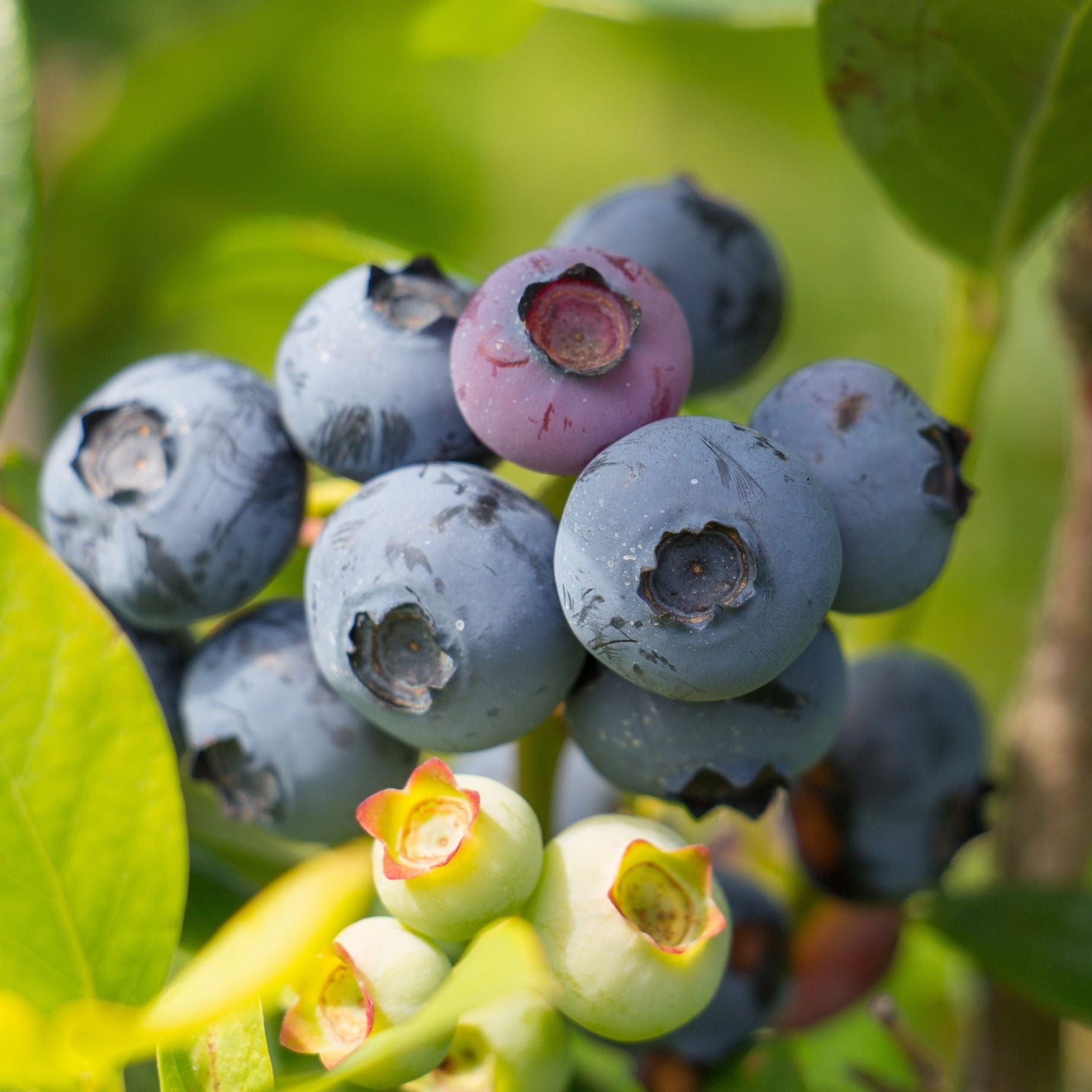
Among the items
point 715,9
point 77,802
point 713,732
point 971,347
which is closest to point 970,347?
point 971,347

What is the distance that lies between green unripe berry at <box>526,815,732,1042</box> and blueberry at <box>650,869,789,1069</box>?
0.30 m

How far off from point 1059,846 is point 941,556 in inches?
23.6

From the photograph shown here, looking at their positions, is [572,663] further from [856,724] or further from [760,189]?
[760,189]

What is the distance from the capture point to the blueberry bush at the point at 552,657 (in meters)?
0.69

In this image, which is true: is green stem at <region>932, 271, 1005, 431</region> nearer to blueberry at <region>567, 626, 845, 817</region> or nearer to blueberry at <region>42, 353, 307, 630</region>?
blueberry at <region>567, 626, 845, 817</region>

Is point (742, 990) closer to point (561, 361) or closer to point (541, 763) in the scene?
point (541, 763)

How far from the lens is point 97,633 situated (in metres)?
0.69

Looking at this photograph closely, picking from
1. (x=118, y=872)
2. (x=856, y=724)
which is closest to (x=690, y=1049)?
(x=856, y=724)

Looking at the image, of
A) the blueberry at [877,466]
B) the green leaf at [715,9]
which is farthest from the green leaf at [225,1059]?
the green leaf at [715,9]

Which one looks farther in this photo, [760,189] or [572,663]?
[760,189]

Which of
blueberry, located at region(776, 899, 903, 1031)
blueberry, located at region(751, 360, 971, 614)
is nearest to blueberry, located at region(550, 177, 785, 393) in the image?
blueberry, located at region(751, 360, 971, 614)

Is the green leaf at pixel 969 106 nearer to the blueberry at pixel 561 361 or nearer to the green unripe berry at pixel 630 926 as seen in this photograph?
the blueberry at pixel 561 361

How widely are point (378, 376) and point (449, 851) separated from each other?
0.34 m

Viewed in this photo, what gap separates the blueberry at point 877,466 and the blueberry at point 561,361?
9cm
